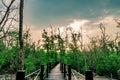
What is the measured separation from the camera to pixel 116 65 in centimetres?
5791

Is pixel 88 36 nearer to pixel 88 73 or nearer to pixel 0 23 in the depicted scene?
pixel 0 23

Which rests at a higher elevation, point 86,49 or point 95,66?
point 86,49

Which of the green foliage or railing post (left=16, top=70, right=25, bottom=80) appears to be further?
the green foliage

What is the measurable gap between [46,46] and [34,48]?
5809mm

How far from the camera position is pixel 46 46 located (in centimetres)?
7081

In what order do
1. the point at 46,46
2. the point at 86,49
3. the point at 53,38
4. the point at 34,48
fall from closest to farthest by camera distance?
the point at 34,48, the point at 46,46, the point at 53,38, the point at 86,49

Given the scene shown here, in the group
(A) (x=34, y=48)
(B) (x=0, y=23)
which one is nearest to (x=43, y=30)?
(A) (x=34, y=48)

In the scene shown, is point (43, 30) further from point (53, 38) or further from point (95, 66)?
point (95, 66)

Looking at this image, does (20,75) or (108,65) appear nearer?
(20,75)

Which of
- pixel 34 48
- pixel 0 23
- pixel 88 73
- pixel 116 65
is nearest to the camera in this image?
pixel 88 73

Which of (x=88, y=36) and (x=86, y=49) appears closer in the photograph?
(x=88, y=36)

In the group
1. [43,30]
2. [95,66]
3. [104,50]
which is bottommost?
[95,66]

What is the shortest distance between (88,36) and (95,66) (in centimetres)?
1362

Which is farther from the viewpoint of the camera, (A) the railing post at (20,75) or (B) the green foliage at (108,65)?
(B) the green foliage at (108,65)
